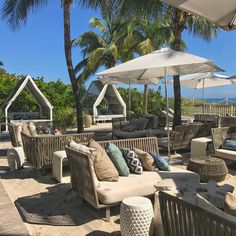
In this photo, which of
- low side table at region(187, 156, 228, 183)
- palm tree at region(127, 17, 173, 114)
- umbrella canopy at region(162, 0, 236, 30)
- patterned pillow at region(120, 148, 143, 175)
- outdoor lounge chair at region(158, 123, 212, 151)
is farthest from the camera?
palm tree at region(127, 17, 173, 114)

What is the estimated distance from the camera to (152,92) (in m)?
20.4

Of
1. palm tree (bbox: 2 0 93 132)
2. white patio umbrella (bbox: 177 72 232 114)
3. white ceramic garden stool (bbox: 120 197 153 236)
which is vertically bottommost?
white ceramic garden stool (bbox: 120 197 153 236)

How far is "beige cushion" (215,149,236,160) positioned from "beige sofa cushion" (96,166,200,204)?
1.79 meters

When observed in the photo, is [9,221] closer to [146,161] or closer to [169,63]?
[146,161]

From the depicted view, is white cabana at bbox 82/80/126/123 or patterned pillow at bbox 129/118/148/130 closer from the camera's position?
patterned pillow at bbox 129/118/148/130

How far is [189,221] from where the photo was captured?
2.50 meters

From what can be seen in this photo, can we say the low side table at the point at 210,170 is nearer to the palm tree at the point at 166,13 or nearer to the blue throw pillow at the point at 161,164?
the blue throw pillow at the point at 161,164

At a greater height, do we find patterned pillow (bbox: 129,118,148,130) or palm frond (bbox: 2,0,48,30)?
palm frond (bbox: 2,0,48,30)

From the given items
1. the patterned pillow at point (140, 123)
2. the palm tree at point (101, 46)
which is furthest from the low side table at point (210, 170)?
the palm tree at point (101, 46)

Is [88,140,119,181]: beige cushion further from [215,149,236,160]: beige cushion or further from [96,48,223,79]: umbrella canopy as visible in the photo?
[215,149,236,160]: beige cushion

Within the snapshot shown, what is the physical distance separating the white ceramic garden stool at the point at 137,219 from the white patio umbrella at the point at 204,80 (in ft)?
31.9

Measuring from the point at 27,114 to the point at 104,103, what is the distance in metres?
5.73

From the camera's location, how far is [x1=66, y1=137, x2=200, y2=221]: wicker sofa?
4.23 m

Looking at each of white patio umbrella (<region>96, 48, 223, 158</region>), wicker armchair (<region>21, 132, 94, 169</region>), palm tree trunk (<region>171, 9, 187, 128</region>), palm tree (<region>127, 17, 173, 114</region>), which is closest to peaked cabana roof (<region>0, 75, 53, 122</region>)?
→ palm tree (<region>127, 17, 173, 114</region>)
